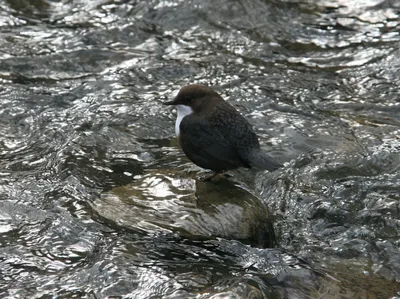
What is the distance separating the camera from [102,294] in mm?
3973

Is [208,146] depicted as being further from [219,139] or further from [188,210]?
[188,210]

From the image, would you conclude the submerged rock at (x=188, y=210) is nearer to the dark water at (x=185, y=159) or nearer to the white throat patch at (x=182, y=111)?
the dark water at (x=185, y=159)

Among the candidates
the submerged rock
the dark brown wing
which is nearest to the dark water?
the submerged rock

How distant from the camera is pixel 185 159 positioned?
5820 mm

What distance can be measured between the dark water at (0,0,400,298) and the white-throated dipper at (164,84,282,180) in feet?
0.61

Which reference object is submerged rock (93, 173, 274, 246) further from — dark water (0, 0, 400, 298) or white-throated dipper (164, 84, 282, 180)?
white-throated dipper (164, 84, 282, 180)

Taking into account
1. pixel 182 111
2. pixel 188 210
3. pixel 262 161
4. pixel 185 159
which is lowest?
pixel 185 159

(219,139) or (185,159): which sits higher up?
(219,139)

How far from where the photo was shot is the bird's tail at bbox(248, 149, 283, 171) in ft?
15.9

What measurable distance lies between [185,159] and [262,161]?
3.61 feet

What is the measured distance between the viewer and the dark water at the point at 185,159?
4277 millimetres

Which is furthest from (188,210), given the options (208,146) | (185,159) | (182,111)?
(185,159)

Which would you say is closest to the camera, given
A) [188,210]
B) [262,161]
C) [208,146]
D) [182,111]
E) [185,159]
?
[188,210]

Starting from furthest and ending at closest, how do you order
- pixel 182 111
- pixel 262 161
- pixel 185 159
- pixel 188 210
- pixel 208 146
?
1. pixel 185 159
2. pixel 182 111
3. pixel 208 146
4. pixel 262 161
5. pixel 188 210
